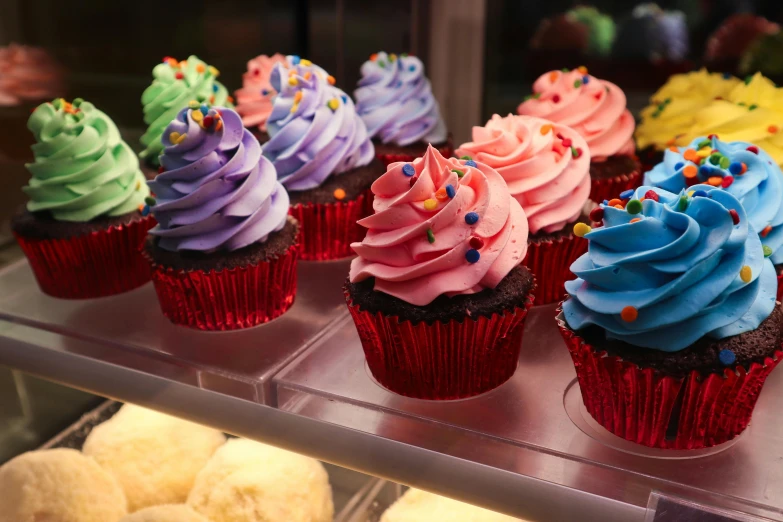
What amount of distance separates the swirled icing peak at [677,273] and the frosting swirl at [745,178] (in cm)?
25

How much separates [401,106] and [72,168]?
1.11m

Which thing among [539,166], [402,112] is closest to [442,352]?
[539,166]

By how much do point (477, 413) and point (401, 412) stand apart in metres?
0.16

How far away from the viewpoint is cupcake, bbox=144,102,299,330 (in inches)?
68.9

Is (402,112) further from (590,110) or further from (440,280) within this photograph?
(440,280)

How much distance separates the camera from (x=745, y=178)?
1.64 m

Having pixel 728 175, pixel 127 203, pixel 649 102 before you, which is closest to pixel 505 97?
pixel 649 102

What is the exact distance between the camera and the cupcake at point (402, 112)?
258 centimetres

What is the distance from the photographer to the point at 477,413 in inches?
58.8

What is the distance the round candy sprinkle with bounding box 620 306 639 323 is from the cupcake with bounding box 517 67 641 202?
949mm

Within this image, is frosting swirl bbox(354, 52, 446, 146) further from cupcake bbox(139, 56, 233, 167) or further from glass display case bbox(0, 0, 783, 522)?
cupcake bbox(139, 56, 233, 167)

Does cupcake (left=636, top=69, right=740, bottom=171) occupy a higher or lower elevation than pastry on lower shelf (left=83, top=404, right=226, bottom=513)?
higher

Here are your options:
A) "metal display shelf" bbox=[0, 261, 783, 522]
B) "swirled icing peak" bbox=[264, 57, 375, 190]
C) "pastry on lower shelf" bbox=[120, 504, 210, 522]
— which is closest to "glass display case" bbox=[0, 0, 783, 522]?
"metal display shelf" bbox=[0, 261, 783, 522]

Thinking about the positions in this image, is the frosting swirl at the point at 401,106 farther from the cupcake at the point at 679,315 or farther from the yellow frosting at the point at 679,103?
the cupcake at the point at 679,315
